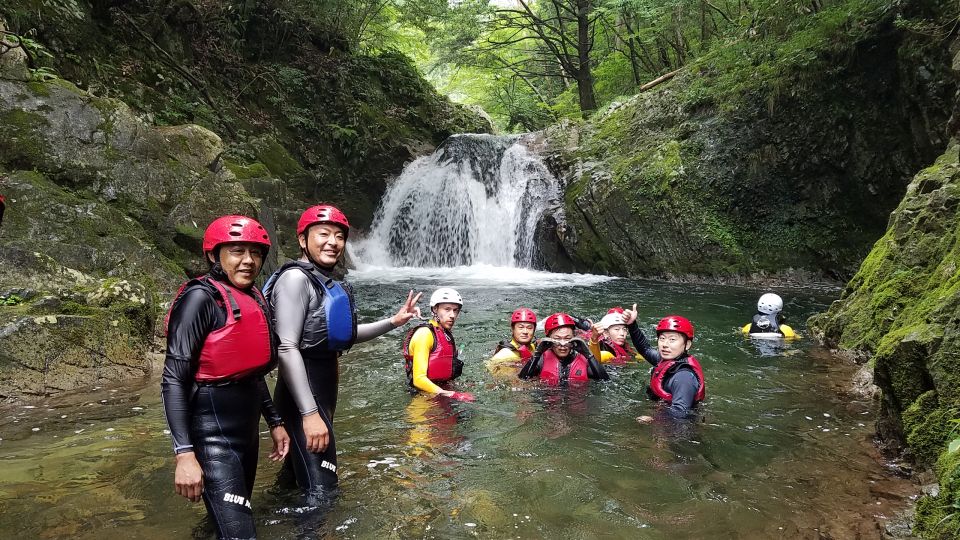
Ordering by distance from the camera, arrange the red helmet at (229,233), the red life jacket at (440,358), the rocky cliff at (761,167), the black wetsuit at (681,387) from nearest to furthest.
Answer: the red helmet at (229,233)
the black wetsuit at (681,387)
the red life jacket at (440,358)
the rocky cliff at (761,167)

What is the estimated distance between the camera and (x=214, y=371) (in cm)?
255

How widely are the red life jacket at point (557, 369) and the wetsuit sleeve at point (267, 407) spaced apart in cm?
351

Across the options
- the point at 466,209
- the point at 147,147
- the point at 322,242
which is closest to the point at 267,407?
the point at 322,242

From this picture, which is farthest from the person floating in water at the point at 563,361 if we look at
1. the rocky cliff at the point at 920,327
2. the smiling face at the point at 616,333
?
the rocky cliff at the point at 920,327

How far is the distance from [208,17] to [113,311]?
541 inches

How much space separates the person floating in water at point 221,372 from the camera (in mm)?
2461

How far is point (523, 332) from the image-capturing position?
268 inches

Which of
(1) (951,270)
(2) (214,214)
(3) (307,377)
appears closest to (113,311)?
(2) (214,214)

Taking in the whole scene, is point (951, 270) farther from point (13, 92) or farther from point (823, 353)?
point (13, 92)

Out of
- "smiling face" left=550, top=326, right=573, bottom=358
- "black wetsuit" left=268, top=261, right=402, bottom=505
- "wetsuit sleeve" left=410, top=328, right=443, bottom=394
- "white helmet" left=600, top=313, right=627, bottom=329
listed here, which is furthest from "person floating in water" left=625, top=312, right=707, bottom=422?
"black wetsuit" left=268, top=261, right=402, bottom=505

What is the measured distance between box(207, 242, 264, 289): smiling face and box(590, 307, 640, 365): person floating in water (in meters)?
4.82

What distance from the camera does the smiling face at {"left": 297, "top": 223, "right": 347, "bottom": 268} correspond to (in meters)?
3.15

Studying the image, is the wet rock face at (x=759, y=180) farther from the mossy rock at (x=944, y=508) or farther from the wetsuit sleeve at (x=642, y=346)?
the mossy rock at (x=944, y=508)

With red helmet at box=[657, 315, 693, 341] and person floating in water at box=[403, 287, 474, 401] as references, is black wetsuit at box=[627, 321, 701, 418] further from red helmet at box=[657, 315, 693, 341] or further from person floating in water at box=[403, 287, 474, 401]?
person floating in water at box=[403, 287, 474, 401]
